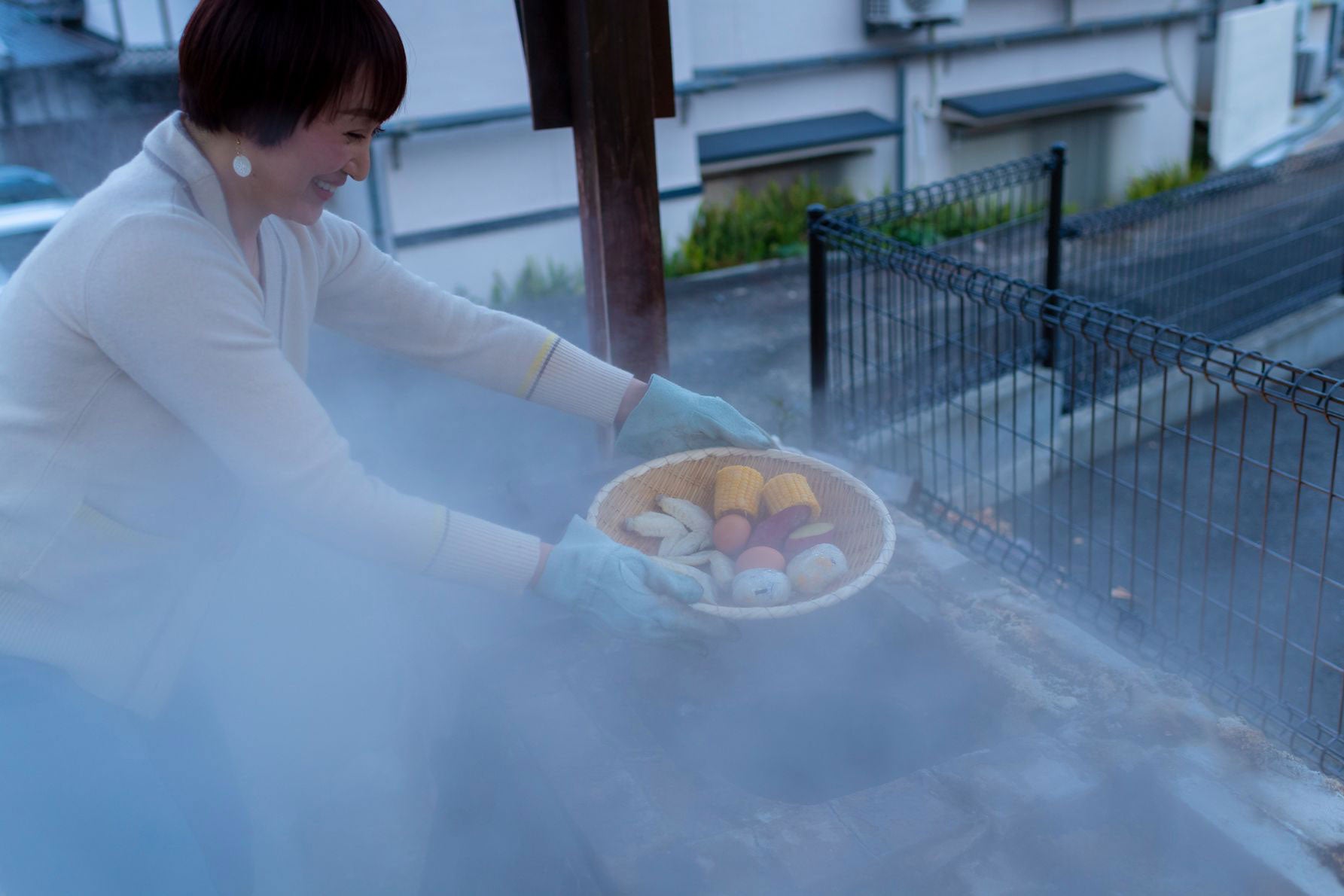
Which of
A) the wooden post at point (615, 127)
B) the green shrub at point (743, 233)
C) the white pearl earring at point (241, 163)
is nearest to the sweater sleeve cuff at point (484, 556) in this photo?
the white pearl earring at point (241, 163)

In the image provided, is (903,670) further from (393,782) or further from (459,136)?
(459,136)

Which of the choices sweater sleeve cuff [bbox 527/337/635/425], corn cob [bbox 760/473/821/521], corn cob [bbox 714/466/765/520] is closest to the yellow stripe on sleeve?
sweater sleeve cuff [bbox 527/337/635/425]

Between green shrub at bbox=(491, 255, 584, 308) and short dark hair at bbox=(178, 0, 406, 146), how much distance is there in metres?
5.85

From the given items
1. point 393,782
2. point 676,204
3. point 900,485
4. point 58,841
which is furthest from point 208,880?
point 676,204

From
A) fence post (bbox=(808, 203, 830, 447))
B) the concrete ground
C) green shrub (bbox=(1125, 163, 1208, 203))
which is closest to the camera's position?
the concrete ground

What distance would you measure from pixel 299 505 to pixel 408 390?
4.09 metres

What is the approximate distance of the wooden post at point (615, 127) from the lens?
2953 millimetres

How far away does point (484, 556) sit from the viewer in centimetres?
197

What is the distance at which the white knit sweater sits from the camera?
160 cm

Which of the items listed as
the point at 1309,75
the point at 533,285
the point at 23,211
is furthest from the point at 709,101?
the point at 1309,75

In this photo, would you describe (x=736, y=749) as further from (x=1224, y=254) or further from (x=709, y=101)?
(x=709, y=101)

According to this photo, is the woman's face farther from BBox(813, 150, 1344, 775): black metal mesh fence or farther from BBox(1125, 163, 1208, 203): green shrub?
BBox(1125, 163, 1208, 203): green shrub

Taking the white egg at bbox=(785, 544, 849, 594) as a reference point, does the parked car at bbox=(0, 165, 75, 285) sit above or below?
above

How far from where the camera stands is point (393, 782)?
10.1 ft
